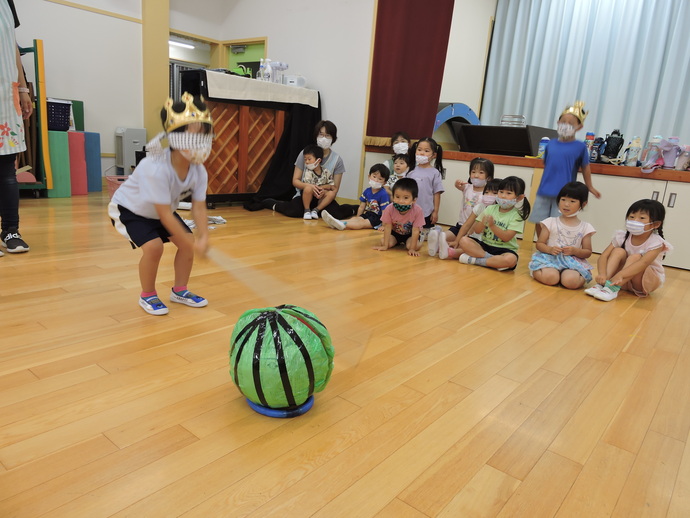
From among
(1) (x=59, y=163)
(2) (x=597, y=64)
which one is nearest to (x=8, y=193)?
(1) (x=59, y=163)

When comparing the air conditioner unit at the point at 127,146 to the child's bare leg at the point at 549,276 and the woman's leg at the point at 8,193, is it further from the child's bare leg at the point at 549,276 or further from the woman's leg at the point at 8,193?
the child's bare leg at the point at 549,276

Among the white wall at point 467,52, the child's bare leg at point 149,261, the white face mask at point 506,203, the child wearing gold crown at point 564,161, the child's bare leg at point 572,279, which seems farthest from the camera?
the white wall at point 467,52

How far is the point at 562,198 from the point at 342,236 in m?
1.54

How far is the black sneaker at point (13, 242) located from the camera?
8.21 feet

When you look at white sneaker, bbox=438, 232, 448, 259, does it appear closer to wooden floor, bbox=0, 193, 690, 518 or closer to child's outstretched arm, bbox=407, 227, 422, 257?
child's outstretched arm, bbox=407, 227, 422, 257

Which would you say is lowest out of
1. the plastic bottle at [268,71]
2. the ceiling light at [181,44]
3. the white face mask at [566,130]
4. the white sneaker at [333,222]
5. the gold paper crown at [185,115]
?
the white sneaker at [333,222]

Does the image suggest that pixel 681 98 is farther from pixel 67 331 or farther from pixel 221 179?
pixel 67 331

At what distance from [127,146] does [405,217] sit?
11.9 feet

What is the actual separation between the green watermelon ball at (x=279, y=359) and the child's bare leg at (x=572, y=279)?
6.29 feet

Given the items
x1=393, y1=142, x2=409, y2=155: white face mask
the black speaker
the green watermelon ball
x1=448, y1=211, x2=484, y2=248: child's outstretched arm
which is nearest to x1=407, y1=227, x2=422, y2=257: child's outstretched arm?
x1=448, y1=211, x2=484, y2=248: child's outstretched arm

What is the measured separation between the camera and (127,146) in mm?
5395

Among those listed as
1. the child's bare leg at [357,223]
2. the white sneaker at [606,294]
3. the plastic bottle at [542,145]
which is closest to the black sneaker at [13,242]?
the child's bare leg at [357,223]

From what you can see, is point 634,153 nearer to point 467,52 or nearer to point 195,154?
point 467,52

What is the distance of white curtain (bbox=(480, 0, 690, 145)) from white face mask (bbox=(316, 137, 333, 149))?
→ 2.21m
